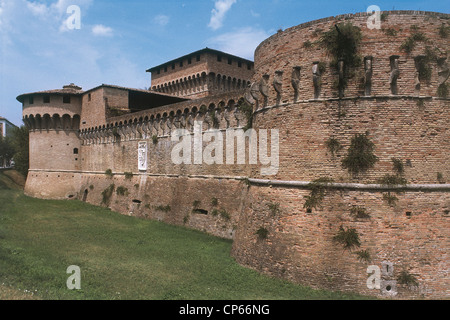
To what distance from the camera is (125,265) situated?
1141cm

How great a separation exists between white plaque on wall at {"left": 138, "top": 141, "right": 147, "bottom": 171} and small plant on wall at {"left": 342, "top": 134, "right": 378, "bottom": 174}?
1598 cm

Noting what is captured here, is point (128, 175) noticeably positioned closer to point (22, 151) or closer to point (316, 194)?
point (316, 194)

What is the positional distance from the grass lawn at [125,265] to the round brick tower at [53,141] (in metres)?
11.0

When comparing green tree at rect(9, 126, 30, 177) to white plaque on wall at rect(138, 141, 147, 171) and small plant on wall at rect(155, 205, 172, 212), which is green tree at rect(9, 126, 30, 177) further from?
small plant on wall at rect(155, 205, 172, 212)

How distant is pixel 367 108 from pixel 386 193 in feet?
7.70

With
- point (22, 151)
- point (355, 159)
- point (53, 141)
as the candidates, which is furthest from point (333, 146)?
point (22, 151)

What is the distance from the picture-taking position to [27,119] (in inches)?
1192

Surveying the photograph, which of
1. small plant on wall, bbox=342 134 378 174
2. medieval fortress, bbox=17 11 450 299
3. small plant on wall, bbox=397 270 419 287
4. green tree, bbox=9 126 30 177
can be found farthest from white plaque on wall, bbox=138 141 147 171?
green tree, bbox=9 126 30 177

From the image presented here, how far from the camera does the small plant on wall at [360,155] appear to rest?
29.6 feet

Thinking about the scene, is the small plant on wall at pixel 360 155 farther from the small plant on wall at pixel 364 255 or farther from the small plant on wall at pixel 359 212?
the small plant on wall at pixel 364 255

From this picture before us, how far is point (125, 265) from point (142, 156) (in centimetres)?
1233

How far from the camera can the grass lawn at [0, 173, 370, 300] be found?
28.9ft
